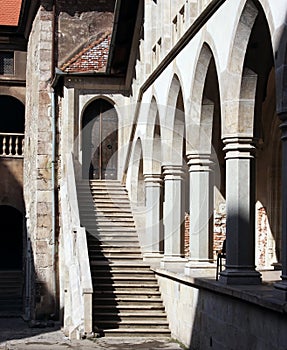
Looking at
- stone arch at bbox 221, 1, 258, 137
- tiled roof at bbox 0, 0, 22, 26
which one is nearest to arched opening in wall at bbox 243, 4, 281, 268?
stone arch at bbox 221, 1, 258, 137

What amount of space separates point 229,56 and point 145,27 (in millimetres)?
8393

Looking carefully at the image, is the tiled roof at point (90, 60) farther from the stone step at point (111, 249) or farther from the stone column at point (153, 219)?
the stone step at point (111, 249)

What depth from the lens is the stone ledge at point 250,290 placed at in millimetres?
10766

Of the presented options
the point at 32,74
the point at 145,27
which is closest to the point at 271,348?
the point at 145,27

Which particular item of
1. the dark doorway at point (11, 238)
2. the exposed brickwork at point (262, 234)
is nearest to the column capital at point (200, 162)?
the exposed brickwork at point (262, 234)

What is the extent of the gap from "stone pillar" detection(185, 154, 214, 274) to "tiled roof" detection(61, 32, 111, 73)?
9.56 m

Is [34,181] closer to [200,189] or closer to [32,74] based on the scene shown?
[32,74]

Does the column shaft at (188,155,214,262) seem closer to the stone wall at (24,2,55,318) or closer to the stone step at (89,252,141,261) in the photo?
the stone step at (89,252,141,261)

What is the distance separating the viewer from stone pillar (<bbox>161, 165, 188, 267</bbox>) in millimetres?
18438

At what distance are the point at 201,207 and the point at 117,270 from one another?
4.23m

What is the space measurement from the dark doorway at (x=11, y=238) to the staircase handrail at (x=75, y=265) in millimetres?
10294

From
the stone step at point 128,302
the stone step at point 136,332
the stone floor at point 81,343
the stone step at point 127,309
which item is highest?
the stone step at point 128,302

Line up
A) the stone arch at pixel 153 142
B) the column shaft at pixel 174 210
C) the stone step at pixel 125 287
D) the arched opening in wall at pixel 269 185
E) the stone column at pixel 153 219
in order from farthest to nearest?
the stone arch at pixel 153 142, the stone column at pixel 153 219, the arched opening in wall at pixel 269 185, the stone step at pixel 125 287, the column shaft at pixel 174 210

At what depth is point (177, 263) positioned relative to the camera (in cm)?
1869
